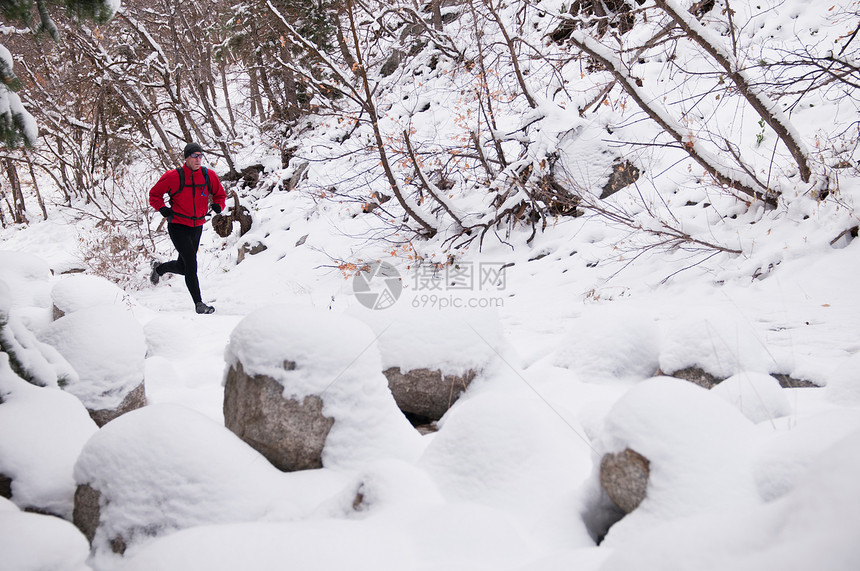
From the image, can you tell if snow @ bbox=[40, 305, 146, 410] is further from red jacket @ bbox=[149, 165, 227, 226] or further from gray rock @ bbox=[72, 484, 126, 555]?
red jacket @ bbox=[149, 165, 227, 226]

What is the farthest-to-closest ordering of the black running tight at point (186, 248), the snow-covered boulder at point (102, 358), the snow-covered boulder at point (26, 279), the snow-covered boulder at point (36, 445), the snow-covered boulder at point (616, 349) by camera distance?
1. the black running tight at point (186, 248)
2. the snow-covered boulder at point (26, 279)
3. the snow-covered boulder at point (616, 349)
4. the snow-covered boulder at point (102, 358)
5. the snow-covered boulder at point (36, 445)

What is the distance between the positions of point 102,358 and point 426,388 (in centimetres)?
204

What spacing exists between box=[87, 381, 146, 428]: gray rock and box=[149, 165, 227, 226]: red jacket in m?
2.85

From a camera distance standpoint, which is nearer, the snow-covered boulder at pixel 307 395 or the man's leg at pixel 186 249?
the snow-covered boulder at pixel 307 395

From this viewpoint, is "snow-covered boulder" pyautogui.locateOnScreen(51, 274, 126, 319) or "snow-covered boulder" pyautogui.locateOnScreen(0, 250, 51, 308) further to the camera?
"snow-covered boulder" pyautogui.locateOnScreen(0, 250, 51, 308)

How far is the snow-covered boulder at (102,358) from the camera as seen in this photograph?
2.88 meters

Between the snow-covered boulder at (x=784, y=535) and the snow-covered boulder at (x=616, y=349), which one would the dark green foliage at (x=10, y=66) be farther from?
the snow-covered boulder at (x=616, y=349)

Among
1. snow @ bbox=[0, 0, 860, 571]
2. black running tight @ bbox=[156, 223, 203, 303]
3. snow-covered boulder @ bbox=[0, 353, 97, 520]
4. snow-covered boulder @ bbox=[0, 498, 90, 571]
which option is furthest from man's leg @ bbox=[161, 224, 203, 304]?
snow-covered boulder @ bbox=[0, 498, 90, 571]

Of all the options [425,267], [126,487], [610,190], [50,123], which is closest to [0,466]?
[126,487]

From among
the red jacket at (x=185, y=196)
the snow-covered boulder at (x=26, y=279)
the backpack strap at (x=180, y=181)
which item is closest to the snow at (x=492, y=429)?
the snow-covered boulder at (x=26, y=279)

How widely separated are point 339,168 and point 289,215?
150 centimetres

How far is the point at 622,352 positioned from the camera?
10.0 feet

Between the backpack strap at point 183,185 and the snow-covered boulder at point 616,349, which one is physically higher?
the backpack strap at point 183,185

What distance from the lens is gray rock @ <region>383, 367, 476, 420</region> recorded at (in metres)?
2.94
